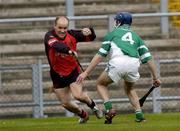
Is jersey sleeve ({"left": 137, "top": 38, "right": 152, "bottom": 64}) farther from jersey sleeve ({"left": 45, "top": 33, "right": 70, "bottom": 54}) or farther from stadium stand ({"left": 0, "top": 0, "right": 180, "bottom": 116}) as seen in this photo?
stadium stand ({"left": 0, "top": 0, "right": 180, "bottom": 116})

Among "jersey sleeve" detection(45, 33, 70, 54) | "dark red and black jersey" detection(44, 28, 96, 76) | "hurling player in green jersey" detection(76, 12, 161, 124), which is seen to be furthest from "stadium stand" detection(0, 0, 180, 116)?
"hurling player in green jersey" detection(76, 12, 161, 124)

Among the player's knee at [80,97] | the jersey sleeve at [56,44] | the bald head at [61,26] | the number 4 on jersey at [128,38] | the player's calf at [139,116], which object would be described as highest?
the bald head at [61,26]

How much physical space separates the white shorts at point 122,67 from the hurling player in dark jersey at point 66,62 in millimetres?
669

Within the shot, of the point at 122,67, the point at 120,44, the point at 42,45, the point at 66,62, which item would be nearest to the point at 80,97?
the point at 66,62

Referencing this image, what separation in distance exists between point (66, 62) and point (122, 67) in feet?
3.81

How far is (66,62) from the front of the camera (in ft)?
49.8

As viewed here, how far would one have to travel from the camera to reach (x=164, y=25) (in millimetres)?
21109

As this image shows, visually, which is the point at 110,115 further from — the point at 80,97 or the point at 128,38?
the point at 128,38

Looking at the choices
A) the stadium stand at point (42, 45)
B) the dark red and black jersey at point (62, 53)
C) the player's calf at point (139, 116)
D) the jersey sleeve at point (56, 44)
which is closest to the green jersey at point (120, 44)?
the jersey sleeve at point (56, 44)

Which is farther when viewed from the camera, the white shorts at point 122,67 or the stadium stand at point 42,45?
the stadium stand at point 42,45

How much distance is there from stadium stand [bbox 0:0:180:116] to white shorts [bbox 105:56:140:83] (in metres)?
5.05

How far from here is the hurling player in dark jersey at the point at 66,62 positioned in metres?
14.9

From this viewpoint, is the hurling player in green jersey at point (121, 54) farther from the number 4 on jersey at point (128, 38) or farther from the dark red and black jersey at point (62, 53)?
the dark red and black jersey at point (62, 53)

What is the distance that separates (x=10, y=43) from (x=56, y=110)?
2.77 meters
